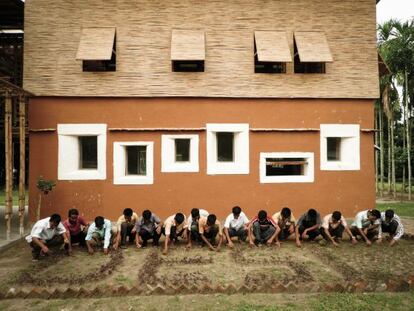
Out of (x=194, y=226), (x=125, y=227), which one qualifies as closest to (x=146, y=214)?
(x=125, y=227)

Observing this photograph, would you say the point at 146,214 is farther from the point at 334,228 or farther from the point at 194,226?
the point at 334,228

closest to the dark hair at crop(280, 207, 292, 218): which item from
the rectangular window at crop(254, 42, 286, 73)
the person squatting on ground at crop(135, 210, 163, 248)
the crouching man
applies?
the person squatting on ground at crop(135, 210, 163, 248)

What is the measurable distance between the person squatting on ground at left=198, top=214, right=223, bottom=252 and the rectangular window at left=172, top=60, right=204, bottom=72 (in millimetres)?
5442

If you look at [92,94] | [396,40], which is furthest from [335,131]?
[396,40]

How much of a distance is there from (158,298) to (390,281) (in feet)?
12.4

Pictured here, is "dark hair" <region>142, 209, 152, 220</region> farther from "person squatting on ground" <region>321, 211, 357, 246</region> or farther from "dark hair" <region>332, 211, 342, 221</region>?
"dark hair" <region>332, 211, 342, 221</region>

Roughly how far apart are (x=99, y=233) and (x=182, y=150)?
4.14m

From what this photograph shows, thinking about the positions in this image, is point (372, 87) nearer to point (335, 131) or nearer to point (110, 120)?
point (335, 131)

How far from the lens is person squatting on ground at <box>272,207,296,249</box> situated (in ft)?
25.6

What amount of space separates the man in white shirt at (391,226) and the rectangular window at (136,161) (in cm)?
721

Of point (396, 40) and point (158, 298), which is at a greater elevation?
point (396, 40)

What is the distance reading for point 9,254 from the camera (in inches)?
284

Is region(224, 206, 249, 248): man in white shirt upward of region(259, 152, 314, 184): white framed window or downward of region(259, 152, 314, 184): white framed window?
downward

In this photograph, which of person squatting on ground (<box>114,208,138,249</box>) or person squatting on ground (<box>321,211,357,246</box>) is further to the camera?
person squatting on ground (<box>321,211,357,246</box>)
